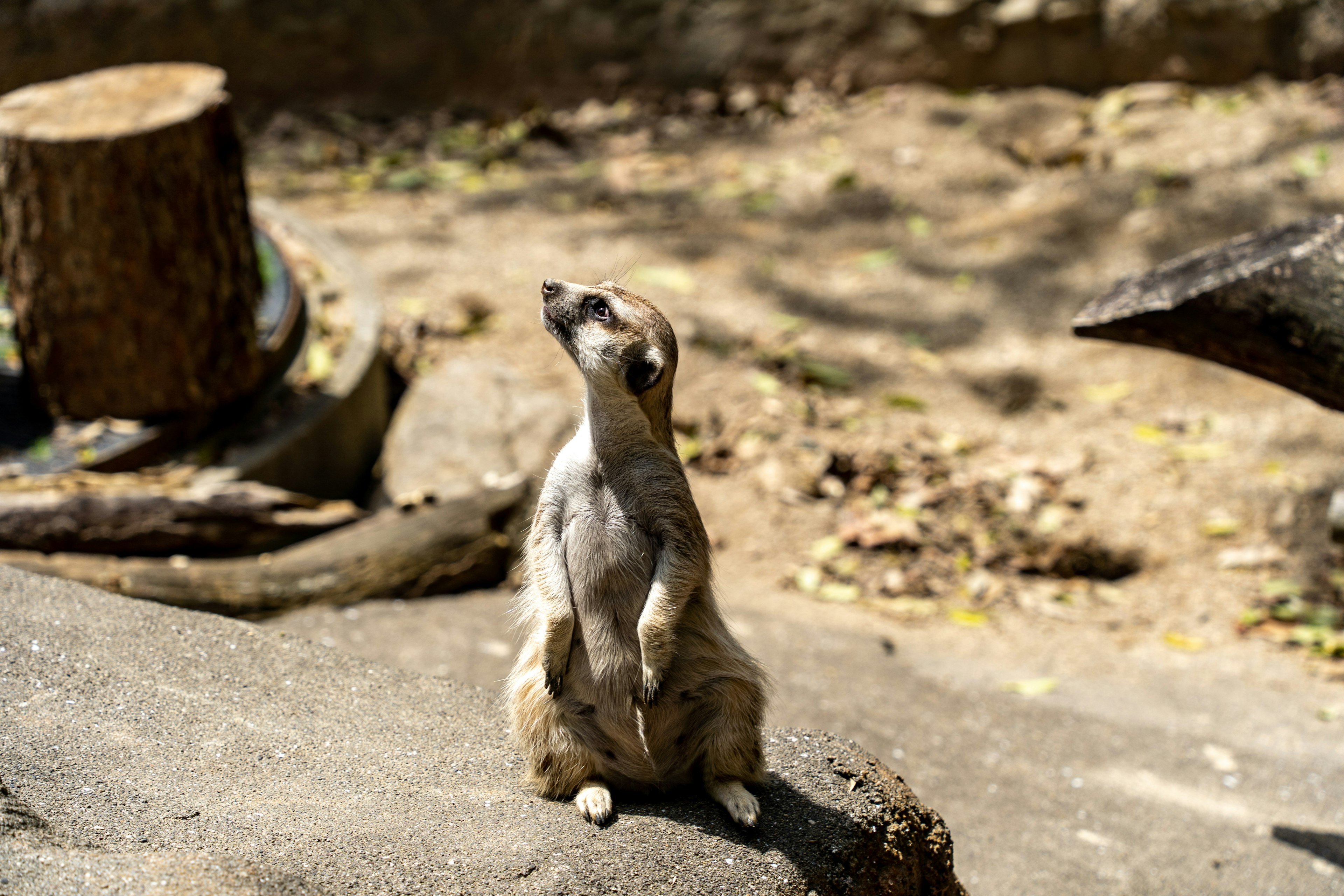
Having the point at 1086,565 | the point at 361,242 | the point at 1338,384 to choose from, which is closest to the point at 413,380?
the point at 361,242

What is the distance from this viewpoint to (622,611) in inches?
95.2

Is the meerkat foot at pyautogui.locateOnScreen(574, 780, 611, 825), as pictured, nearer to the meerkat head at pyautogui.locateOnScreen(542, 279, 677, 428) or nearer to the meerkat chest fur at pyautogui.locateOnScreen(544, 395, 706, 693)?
the meerkat chest fur at pyautogui.locateOnScreen(544, 395, 706, 693)

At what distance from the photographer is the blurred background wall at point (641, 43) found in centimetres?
845

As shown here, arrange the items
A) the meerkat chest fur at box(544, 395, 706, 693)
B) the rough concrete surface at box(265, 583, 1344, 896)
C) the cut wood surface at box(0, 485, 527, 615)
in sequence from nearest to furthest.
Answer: the meerkat chest fur at box(544, 395, 706, 693) → the rough concrete surface at box(265, 583, 1344, 896) → the cut wood surface at box(0, 485, 527, 615)

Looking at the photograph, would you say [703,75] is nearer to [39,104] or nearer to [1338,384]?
[39,104]

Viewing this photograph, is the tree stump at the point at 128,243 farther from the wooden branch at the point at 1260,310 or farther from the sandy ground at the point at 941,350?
the wooden branch at the point at 1260,310

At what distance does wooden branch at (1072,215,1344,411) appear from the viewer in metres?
3.09

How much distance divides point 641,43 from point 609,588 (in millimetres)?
8043

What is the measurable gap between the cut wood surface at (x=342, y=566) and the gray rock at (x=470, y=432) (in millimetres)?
471

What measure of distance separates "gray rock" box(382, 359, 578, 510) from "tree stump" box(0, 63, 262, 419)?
875 millimetres

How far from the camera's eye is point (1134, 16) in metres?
8.48

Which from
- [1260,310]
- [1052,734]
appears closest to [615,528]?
[1260,310]

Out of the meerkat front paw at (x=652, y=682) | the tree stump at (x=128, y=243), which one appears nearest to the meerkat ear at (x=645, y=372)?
the meerkat front paw at (x=652, y=682)

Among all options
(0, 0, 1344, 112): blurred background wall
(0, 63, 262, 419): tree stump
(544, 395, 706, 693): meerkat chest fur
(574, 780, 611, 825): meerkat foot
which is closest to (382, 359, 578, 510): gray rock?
(0, 63, 262, 419): tree stump
